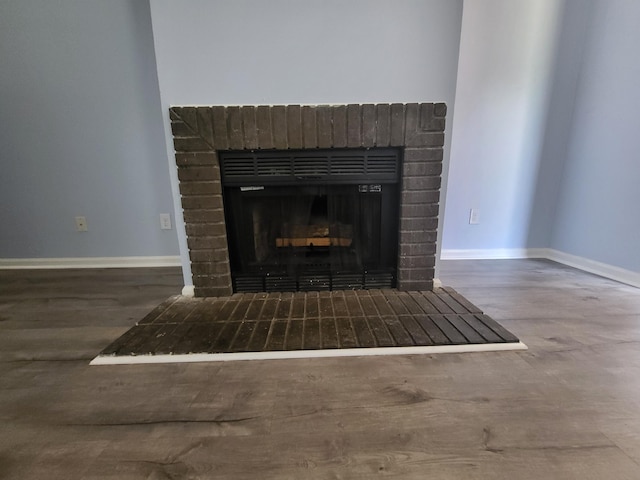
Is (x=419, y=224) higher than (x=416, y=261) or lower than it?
higher

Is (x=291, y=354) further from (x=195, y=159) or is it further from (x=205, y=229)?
(x=195, y=159)

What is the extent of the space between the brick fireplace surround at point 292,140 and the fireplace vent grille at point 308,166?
0.05 meters

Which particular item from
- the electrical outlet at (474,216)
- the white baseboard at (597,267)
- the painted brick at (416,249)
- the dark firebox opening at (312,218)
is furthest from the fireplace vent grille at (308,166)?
the white baseboard at (597,267)

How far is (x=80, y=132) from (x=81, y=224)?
71cm

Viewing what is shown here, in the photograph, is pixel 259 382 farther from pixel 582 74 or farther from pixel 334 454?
pixel 582 74

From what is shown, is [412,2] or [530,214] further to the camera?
[530,214]

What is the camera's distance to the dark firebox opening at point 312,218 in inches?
65.7

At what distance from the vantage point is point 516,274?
6.98 feet

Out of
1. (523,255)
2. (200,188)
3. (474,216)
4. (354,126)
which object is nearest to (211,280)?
(200,188)

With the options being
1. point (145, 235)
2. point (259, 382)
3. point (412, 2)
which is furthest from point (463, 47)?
point (145, 235)

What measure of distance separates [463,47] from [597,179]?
1401mm

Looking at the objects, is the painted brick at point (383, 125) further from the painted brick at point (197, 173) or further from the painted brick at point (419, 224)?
the painted brick at point (197, 173)

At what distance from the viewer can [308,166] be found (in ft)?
5.48

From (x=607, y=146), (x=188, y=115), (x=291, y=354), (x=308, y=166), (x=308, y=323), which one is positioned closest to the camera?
(x=291, y=354)
